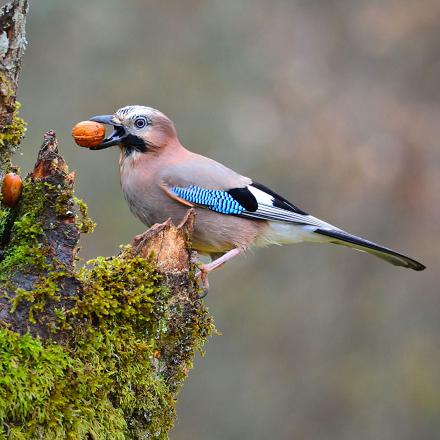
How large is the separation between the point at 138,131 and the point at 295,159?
5583 millimetres

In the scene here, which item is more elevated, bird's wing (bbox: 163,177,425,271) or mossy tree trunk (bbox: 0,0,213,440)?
bird's wing (bbox: 163,177,425,271)

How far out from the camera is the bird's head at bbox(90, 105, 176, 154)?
654 cm

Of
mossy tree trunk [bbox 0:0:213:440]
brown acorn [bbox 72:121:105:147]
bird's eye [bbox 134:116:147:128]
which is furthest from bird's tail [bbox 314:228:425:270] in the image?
mossy tree trunk [bbox 0:0:213:440]

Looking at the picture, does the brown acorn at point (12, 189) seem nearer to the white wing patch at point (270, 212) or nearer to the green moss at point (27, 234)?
the green moss at point (27, 234)

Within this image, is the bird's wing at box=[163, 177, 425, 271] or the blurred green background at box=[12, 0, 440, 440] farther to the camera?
the blurred green background at box=[12, 0, 440, 440]

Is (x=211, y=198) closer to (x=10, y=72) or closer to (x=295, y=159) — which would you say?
(x=10, y=72)

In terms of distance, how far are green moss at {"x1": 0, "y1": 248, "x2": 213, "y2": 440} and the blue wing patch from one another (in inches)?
60.7

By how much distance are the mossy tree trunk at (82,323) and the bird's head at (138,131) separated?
1644mm

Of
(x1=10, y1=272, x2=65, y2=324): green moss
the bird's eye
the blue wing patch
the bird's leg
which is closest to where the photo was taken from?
A: (x1=10, y1=272, x2=65, y2=324): green moss

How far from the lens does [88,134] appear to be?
596 cm

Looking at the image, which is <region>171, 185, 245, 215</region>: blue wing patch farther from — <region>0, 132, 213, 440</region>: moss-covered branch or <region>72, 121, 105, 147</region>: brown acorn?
<region>0, 132, 213, 440</region>: moss-covered branch

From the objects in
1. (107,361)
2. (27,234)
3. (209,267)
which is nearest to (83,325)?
(107,361)

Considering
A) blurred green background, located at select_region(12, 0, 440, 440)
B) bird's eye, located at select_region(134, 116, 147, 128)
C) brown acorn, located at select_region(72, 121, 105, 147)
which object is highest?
blurred green background, located at select_region(12, 0, 440, 440)

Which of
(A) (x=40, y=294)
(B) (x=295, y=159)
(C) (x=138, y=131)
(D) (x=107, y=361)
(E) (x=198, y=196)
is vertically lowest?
(D) (x=107, y=361)
